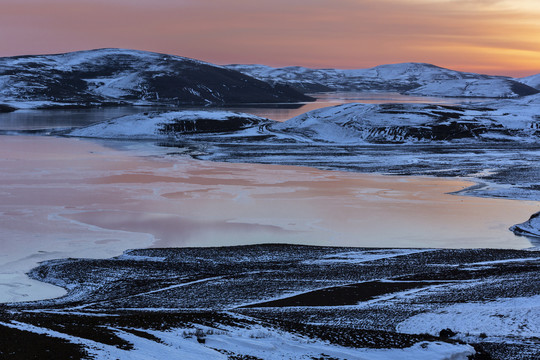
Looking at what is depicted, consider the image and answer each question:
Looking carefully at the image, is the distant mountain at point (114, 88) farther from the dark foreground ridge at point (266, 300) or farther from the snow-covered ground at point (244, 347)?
the snow-covered ground at point (244, 347)

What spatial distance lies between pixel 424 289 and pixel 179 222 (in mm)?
14016

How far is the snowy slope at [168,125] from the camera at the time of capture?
268 feet

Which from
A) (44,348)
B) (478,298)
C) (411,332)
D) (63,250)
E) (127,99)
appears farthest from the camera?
(127,99)

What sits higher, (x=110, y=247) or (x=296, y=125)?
(x=296, y=125)

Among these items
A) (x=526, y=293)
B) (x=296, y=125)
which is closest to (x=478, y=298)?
(x=526, y=293)

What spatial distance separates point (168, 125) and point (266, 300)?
66820 millimetres

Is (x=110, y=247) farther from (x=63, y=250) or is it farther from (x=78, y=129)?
(x=78, y=129)

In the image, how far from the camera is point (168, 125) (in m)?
85.4

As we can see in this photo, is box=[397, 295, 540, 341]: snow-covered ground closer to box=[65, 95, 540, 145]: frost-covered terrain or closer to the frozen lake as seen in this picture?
the frozen lake

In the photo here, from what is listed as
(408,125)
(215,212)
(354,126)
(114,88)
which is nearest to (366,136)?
(354,126)

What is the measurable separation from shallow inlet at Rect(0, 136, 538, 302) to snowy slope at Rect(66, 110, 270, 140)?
29.0 m

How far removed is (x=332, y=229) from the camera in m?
31.1

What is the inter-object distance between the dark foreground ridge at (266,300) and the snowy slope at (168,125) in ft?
188

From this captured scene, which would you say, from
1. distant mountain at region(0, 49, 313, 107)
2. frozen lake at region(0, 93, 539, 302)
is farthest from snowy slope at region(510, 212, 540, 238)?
distant mountain at region(0, 49, 313, 107)
